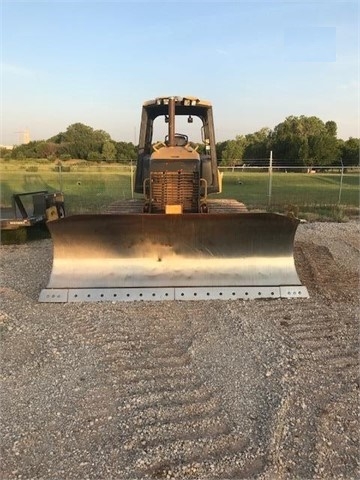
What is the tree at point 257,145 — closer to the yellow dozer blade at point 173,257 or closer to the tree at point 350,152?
the tree at point 350,152

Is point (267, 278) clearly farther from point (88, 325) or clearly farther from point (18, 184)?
point (18, 184)

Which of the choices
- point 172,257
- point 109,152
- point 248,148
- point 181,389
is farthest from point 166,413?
point 248,148

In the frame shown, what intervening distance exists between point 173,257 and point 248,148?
47644 millimetres

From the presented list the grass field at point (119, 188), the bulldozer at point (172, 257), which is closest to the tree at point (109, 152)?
the grass field at point (119, 188)

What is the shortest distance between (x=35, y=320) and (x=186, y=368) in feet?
6.14

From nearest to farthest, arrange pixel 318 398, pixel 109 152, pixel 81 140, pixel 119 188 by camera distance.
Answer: pixel 318 398 < pixel 119 188 < pixel 109 152 < pixel 81 140

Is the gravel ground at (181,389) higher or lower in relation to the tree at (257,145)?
lower

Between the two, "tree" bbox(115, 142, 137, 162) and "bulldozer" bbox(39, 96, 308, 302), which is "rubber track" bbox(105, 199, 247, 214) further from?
"tree" bbox(115, 142, 137, 162)

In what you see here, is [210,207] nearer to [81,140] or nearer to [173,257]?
[173,257]

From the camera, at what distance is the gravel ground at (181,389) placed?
257cm

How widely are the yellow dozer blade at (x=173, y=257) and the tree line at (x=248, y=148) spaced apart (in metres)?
29.8

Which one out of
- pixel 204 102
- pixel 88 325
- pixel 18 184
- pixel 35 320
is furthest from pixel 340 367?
pixel 18 184

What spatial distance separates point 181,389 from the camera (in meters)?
3.36

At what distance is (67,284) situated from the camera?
5270 millimetres
